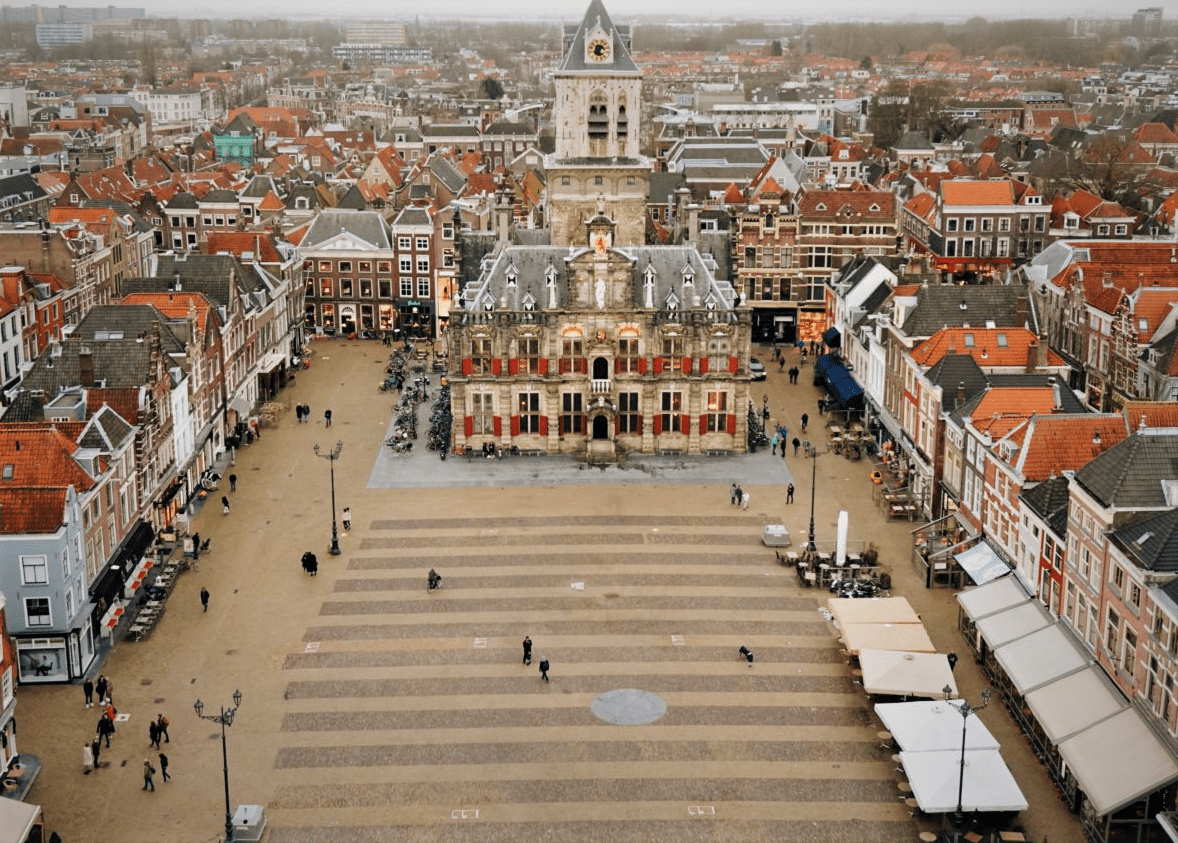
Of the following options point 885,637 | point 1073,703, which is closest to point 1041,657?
point 1073,703

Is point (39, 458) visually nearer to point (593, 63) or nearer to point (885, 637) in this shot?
point (885, 637)

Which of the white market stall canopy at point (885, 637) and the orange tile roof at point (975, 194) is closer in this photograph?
the white market stall canopy at point (885, 637)

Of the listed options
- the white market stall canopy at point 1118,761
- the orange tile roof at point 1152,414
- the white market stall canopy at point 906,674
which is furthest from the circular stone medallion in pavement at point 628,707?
the orange tile roof at point 1152,414

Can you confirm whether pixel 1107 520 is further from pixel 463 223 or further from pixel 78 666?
pixel 463 223

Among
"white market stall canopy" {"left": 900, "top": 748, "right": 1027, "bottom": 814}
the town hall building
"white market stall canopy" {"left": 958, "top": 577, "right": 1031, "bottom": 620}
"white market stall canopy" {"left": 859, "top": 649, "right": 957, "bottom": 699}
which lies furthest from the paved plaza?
the town hall building

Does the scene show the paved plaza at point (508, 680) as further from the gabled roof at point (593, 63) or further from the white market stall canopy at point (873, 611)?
the gabled roof at point (593, 63)

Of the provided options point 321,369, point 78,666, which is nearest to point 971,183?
point 321,369

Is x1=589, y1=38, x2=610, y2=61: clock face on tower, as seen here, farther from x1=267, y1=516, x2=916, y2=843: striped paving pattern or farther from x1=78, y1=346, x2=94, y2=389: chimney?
x1=78, y1=346, x2=94, y2=389: chimney
